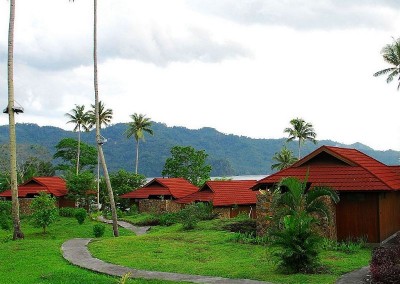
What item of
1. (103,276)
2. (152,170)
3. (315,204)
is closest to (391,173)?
(315,204)

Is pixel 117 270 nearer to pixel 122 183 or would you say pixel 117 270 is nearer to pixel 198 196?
pixel 198 196

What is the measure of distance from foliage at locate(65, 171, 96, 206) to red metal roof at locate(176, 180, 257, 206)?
9.41 m

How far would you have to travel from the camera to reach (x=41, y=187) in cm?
4719

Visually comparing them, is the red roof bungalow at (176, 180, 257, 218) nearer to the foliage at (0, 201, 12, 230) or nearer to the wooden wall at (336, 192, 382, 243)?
the foliage at (0, 201, 12, 230)

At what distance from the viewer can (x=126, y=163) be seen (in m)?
135

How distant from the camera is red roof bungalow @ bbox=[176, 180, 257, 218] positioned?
38.2 m

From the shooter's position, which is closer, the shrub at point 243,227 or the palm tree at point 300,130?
the shrub at point 243,227

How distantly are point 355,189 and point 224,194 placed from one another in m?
20.2

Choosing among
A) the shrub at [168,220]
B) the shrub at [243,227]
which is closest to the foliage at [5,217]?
the shrub at [168,220]

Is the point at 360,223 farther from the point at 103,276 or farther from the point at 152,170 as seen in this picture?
the point at 152,170

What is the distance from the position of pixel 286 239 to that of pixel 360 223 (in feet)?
24.6

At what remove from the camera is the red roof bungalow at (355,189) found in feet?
65.3

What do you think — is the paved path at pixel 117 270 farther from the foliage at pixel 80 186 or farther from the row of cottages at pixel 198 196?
the foliage at pixel 80 186

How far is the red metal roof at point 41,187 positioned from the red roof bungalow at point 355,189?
29744 millimetres
